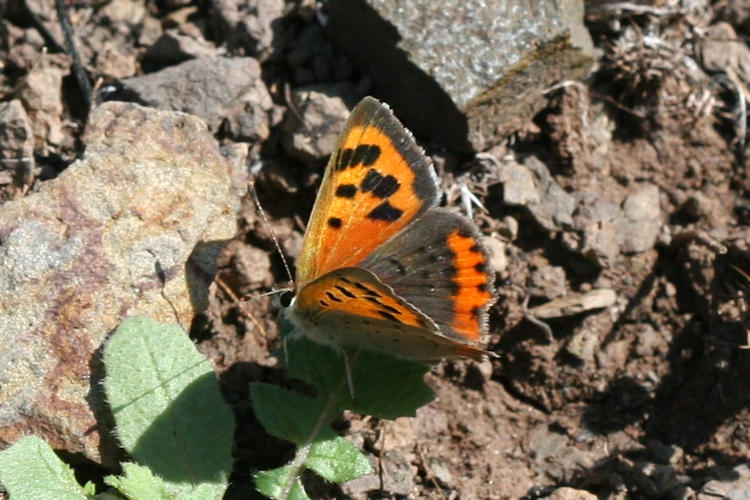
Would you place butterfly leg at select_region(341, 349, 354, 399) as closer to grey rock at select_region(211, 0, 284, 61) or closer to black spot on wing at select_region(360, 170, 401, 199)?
black spot on wing at select_region(360, 170, 401, 199)

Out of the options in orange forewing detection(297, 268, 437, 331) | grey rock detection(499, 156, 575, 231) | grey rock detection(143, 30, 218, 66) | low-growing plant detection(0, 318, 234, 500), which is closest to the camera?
orange forewing detection(297, 268, 437, 331)

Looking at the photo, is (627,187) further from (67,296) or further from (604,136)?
(67,296)

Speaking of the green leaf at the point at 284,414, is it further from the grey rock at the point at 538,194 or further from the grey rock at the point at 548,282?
the grey rock at the point at 538,194

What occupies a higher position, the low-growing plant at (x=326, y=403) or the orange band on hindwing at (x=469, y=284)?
the orange band on hindwing at (x=469, y=284)

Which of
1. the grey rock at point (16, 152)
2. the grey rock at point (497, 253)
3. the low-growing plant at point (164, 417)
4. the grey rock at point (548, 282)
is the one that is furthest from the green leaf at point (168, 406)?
the grey rock at point (548, 282)

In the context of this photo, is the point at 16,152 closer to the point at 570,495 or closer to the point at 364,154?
the point at 364,154

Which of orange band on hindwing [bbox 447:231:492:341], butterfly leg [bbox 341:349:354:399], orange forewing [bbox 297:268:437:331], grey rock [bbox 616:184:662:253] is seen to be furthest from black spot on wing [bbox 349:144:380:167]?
grey rock [bbox 616:184:662:253]
